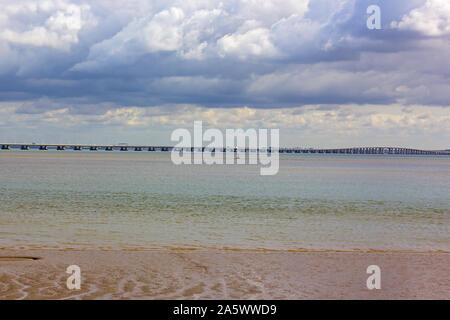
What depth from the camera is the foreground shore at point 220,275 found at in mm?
12664

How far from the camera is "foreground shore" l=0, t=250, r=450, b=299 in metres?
12.7

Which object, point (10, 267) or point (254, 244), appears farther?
point (254, 244)

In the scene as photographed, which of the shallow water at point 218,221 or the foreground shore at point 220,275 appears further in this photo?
the shallow water at point 218,221

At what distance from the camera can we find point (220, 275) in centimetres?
1455

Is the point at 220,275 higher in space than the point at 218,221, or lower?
higher

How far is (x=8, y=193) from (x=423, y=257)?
114 feet

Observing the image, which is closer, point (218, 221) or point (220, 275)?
point (220, 275)

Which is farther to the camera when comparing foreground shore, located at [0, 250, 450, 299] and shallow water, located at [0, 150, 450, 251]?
shallow water, located at [0, 150, 450, 251]

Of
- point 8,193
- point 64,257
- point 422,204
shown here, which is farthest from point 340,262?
point 8,193

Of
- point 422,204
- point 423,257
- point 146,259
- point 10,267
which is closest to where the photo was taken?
point 10,267

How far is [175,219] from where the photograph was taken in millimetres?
28656
